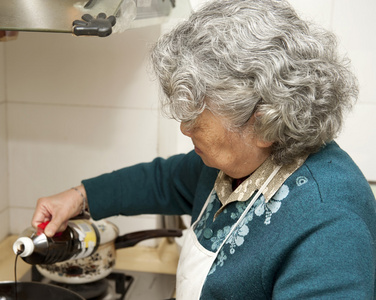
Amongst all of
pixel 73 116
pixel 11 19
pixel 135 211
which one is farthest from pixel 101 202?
pixel 11 19

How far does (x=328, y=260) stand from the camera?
664mm

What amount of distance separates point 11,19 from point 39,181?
725mm

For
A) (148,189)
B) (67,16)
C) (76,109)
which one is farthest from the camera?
(76,109)

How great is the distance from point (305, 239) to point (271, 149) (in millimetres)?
167

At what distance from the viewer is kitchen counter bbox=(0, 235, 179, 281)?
1289 millimetres

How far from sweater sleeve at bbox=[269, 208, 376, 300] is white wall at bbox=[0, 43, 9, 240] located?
0.91 metres

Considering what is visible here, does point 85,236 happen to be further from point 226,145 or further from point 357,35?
point 357,35

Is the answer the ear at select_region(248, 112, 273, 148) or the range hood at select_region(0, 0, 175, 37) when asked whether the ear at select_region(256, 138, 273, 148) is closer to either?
the ear at select_region(248, 112, 273, 148)

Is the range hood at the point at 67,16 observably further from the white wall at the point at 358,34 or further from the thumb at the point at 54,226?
the white wall at the point at 358,34

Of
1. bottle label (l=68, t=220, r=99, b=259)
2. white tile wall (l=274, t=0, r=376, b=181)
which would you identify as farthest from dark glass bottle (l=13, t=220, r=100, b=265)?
white tile wall (l=274, t=0, r=376, b=181)

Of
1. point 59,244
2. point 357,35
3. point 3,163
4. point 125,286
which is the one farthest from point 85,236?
point 357,35

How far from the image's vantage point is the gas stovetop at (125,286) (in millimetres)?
1170

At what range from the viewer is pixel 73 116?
1.35 meters

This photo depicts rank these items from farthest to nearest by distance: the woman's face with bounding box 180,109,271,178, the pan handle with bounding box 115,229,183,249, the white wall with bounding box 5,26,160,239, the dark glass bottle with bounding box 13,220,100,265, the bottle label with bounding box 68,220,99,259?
the white wall with bounding box 5,26,160,239
the pan handle with bounding box 115,229,183,249
the bottle label with bounding box 68,220,99,259
the dark glass bottle with bounding box 13,220,100,265
the woman's face with bounding box 180,109,271,178
